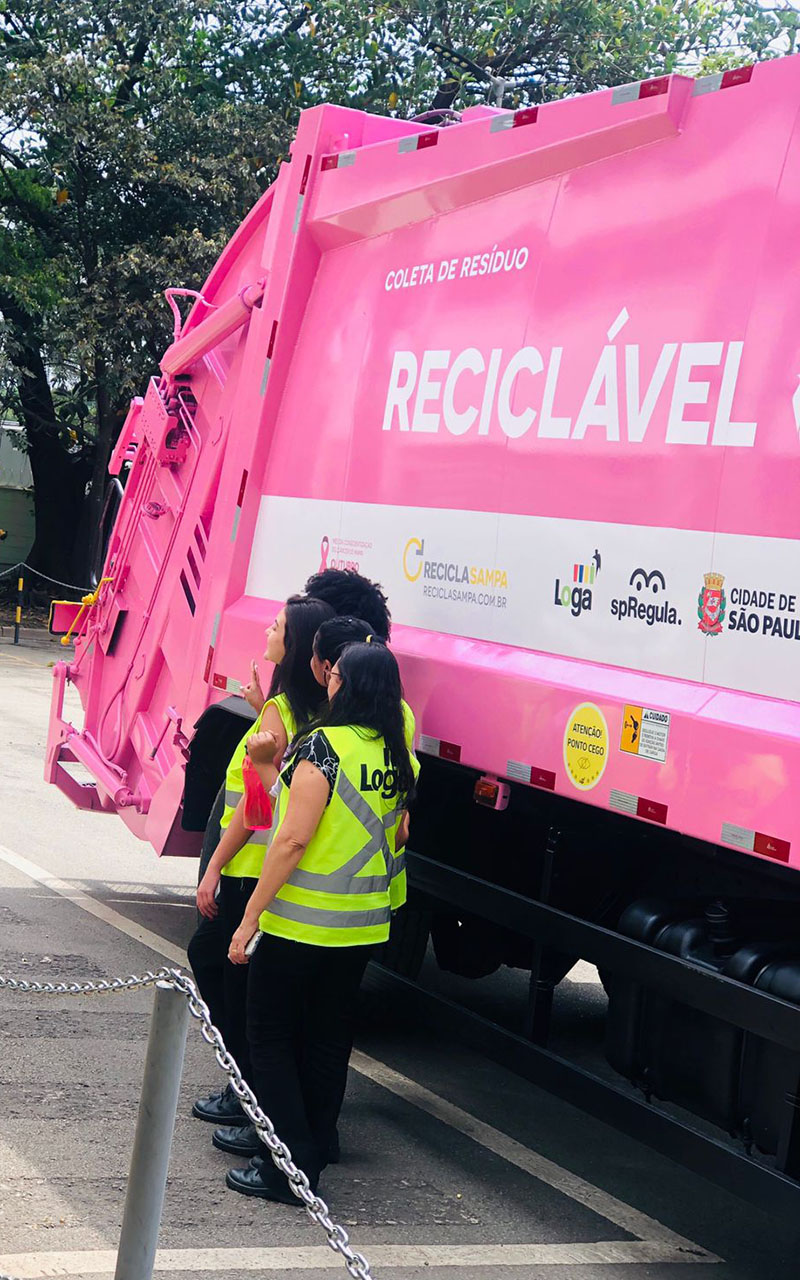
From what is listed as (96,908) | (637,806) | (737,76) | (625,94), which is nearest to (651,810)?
(637,806)

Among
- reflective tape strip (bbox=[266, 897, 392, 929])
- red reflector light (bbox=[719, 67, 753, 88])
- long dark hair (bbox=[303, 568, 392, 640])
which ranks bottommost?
reflective tape strip (bbox=[266, 897, 392, 929])

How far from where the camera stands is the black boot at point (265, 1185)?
4383mm

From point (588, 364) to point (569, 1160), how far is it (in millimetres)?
2684

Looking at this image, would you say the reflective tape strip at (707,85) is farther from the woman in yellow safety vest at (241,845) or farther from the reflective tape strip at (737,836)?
the reflective tape strip at (737,836)

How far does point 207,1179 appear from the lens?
4480 millimetres

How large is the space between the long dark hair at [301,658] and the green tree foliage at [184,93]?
54.4 ft

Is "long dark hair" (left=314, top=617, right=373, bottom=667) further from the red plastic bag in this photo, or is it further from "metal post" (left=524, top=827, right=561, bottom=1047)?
"metal post" (left=524, top=827, right=561, bottom=1047)

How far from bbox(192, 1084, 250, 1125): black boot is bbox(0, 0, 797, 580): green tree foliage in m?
16.7

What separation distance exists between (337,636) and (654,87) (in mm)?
1768

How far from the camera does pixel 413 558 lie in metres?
5.05

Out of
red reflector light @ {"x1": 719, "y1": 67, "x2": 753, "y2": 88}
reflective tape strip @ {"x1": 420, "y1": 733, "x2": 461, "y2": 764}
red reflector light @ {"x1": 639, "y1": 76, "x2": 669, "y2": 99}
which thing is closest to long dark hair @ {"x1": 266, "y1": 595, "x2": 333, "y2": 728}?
reflective tape strip @ {"x1": 420, "y1": 733, "x2": 461, "y2": 764}

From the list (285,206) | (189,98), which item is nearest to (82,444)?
(189,98)

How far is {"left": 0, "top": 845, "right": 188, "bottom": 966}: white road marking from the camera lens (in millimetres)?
7056

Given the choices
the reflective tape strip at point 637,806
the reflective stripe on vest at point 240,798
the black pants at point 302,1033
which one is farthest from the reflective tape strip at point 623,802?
the reflective stripe on vest at point 240,798
